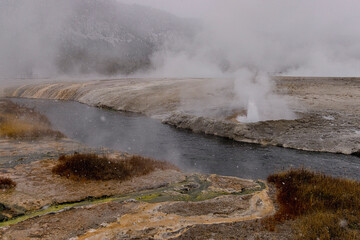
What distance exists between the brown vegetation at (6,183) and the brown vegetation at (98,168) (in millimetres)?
1896

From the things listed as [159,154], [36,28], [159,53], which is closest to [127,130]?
[159,154]

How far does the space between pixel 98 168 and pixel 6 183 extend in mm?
3768

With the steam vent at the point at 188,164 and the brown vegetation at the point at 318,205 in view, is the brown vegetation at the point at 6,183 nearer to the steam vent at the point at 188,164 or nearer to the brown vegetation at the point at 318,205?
the steam vent at the point at 188,164

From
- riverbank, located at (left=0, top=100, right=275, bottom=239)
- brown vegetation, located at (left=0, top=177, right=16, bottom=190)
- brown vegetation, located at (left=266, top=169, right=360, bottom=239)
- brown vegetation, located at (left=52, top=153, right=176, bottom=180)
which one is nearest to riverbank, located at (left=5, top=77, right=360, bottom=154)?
brown vegetation, located at (left=266, top=169, right=360, bottom=239)

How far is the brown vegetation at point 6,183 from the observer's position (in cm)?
1054

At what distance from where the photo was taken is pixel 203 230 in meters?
7.81

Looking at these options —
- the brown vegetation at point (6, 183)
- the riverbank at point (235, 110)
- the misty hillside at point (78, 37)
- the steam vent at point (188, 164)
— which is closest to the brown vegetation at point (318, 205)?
the steam vent at point (188, 164)

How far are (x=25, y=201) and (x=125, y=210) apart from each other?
3.81 m

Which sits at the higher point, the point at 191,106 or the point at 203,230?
the point at 191,106

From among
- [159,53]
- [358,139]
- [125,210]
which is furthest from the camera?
[159,53]

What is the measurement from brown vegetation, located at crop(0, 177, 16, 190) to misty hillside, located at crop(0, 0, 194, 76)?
10665cm

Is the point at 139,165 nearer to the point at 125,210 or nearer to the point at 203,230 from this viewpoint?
the point at 125,210

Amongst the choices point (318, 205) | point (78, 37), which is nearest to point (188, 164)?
point (318, 205)

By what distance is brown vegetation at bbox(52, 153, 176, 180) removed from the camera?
12359 millimetres
